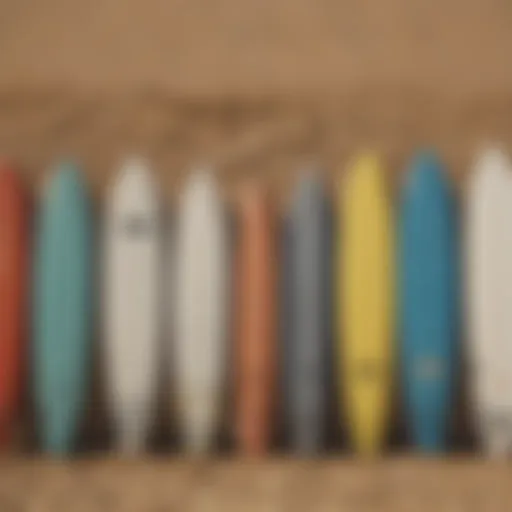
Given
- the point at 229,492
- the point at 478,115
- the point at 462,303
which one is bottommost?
the point at 229,492

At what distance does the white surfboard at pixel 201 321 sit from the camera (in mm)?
869

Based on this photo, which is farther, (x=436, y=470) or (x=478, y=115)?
(x=478, y=115)

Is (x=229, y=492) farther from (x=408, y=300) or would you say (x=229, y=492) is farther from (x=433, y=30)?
(x=433, y=30)

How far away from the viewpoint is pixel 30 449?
90 cm

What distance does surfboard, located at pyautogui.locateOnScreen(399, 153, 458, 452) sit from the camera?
86cm

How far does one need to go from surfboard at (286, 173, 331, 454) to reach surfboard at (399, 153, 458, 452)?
5 centimetres

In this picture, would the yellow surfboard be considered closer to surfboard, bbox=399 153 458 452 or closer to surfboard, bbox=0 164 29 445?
surfboard, bbox=399 153 458 452

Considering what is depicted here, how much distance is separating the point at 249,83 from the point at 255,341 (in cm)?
21

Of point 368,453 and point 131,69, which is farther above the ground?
Answer: point 131,69

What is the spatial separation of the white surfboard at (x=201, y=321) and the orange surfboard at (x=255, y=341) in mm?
12

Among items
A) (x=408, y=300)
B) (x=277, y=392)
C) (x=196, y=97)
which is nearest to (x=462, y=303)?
(x=408, y=300)

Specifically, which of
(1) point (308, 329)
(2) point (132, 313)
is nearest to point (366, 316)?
(1) point (308, 329)

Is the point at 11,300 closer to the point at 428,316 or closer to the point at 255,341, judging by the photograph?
the point at 255,341

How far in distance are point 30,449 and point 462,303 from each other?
0.32 m
